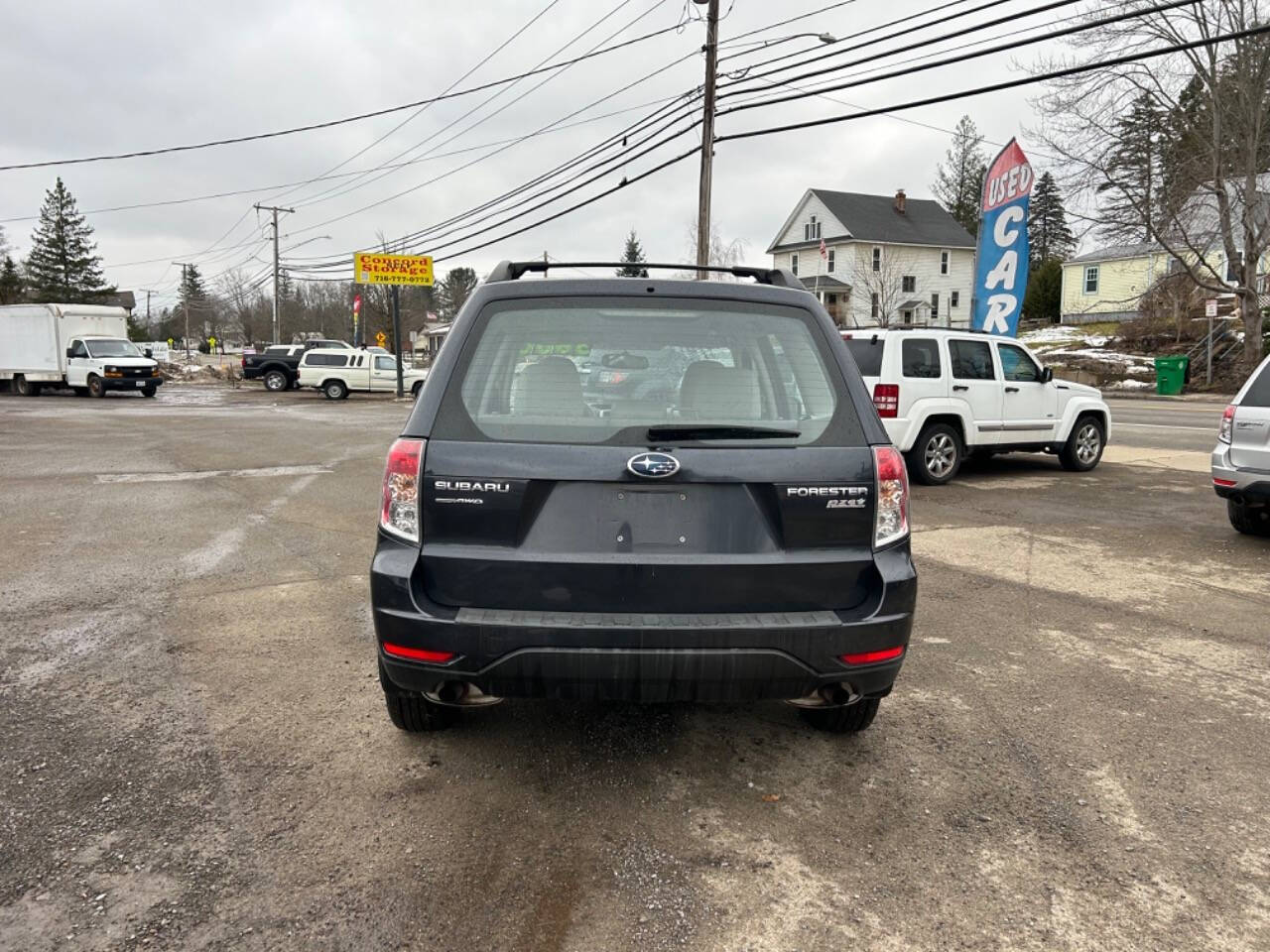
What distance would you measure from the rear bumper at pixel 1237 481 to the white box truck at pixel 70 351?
31627mm

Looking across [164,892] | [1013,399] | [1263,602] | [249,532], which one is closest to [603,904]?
[164,892]

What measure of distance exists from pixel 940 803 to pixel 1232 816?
96 centimetres

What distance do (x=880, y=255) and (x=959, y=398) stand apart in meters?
51.6

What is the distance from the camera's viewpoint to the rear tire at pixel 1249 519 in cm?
724

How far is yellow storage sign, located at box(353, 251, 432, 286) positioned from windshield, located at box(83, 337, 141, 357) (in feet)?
27.8

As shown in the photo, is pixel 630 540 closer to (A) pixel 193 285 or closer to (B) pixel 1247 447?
(B) pixel 1247 447

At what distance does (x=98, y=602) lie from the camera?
532 centimetres

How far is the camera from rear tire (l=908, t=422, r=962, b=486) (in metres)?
9.80

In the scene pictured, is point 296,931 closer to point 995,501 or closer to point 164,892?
point 164,892

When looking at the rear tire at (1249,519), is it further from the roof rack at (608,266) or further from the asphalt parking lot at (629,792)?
the roof rack at (608,266)

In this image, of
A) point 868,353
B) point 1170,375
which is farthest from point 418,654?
point 1170,375

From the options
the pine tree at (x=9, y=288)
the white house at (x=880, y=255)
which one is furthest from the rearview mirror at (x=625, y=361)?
the pine tree at (x=9, y=288)

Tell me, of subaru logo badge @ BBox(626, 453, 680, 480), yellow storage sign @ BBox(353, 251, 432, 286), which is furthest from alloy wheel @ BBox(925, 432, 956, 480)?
yellow storage sign @ BBox(353, 251, 432, 286)

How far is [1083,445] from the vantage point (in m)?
11.2
